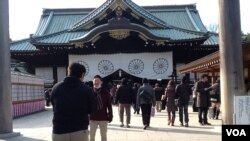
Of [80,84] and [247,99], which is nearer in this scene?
[80,84]

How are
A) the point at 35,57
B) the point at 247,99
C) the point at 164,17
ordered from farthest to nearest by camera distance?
the point at 164,17 < the point at 35,57 < the point at 247,99

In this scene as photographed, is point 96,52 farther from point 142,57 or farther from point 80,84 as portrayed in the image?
point 80,84

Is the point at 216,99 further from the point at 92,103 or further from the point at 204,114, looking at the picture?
the point at 92,103

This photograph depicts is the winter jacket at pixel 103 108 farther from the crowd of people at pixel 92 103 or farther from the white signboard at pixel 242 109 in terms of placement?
the white signboard at pixel 242 109

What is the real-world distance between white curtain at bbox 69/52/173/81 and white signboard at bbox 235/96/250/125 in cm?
2412

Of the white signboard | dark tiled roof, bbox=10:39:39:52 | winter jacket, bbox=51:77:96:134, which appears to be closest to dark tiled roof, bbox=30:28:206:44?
dark tiled roof, bbox=10:39:39:52

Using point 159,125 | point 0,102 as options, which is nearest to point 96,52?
point 159,125

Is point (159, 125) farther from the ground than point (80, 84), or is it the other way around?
point (80, 84)

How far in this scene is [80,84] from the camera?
20.2ft

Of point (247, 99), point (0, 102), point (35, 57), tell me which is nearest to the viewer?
point (247, 99)

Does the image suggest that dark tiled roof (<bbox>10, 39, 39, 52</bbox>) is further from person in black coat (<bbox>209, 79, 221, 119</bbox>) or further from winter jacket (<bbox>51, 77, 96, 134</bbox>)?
winter jacket (<bbox>51, 77, 96, 134</bbox>)

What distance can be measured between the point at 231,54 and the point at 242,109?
3.76 m

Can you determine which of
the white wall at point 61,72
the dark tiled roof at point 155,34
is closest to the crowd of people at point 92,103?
the dark tiled roof at point 155,34

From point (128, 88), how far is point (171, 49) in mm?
16961
